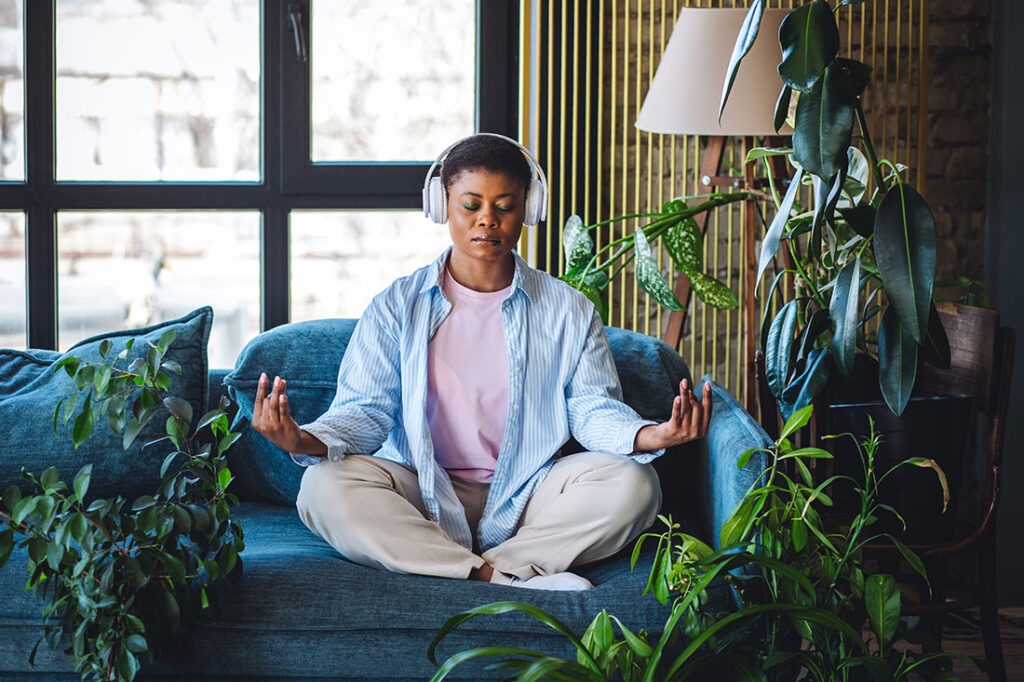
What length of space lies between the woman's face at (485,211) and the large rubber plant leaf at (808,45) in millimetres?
592

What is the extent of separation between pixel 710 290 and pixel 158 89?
5.79 feet

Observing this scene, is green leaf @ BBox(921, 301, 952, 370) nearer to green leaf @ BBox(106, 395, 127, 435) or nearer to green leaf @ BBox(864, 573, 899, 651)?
green leaf @ BBox(864, 573, 899, 651)

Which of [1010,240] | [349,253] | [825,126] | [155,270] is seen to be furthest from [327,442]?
[1010,240]

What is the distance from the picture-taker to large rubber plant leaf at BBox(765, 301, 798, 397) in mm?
2131

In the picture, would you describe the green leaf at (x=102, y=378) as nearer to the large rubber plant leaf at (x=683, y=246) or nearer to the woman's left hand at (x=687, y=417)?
the woman's left hand at (x=687, y=417)

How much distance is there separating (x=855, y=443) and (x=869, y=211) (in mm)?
467

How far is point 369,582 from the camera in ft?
5.80

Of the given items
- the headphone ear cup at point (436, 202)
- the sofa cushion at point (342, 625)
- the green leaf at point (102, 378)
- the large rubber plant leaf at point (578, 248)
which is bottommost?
the sofa cushion at point (342, 625)

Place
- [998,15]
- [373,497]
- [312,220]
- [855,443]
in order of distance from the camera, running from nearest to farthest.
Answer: [373,497]
[855,443]
[998,15]
[312,220]

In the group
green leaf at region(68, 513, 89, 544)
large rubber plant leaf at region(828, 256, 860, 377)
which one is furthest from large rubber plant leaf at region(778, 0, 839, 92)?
green leaf at region(68, 513, 89, 544)

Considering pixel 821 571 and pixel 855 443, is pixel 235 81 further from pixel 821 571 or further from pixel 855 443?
pixel 821 571

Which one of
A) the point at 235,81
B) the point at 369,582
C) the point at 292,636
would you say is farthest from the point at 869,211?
the point at 235,81

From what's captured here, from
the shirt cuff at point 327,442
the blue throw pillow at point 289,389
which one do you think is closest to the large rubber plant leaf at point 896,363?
the shirt cuff at point 327,442

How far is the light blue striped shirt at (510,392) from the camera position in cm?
204
